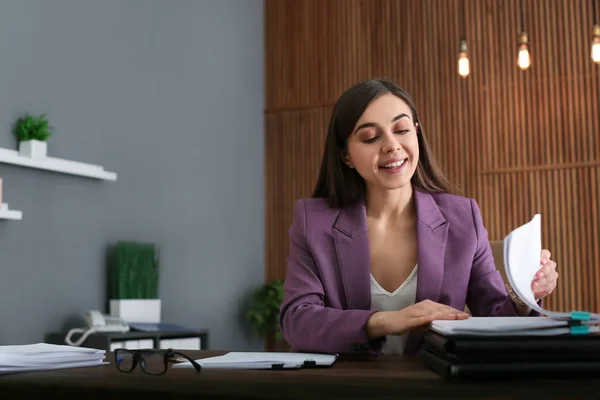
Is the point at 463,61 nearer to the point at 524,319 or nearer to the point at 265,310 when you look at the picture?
A: the point at 265,310

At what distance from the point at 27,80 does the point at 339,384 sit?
13.5ft

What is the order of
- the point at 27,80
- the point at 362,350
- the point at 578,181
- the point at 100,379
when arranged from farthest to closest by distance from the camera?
the point at 578,181 → the point at 27,80 → the point at 362,350 → the point at 100,379

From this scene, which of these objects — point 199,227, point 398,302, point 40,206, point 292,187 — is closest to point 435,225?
point 398,302

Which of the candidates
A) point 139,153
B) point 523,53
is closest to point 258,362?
point 139,153

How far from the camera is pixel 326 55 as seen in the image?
716 centimetres

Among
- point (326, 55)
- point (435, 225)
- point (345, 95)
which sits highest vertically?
point (326, 55)

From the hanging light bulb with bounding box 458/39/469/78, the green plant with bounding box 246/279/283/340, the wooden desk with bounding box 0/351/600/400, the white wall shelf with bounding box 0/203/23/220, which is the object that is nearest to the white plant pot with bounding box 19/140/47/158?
the white wall shelf with bounding box 0/203/23/220

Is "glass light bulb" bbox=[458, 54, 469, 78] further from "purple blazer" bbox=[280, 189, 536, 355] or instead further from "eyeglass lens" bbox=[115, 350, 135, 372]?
"eyeglass lens" bbox=[115, 350, 135, 372]

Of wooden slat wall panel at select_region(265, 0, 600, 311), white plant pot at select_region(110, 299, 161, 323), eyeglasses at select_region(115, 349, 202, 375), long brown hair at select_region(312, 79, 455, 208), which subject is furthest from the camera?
wooden slat wall panel at select_region(265, 0, 600, 311)

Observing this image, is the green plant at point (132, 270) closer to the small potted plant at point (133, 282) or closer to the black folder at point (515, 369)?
the small potted plant at point (133, 282)

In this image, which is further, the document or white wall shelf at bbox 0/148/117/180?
white wall shelf at bbox 0/148/117/180

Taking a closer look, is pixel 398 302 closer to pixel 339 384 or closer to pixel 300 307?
pixel 300 307

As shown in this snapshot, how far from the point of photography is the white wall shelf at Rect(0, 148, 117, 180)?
4.35 meters

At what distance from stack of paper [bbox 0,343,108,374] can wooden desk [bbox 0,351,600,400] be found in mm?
45
